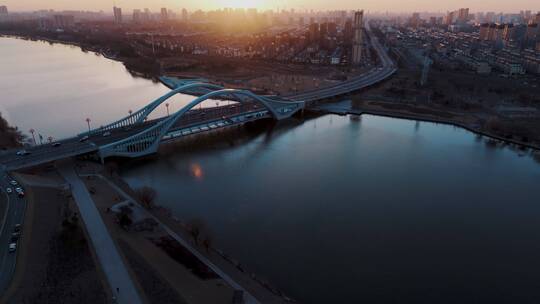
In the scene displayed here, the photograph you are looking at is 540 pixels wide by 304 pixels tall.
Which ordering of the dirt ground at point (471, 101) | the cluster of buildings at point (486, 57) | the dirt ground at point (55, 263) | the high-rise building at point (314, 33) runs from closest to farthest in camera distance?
1. the dirt ground at point (55, 263)
2. the dirt ground at point (471, 101)
3. the cluster of buildings at point (486, 57)
4. the high-rise building at point (314, 33)

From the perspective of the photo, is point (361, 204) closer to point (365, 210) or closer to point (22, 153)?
point (365, 210)

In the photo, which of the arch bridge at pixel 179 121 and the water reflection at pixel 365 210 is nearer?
the water reflection at pixel 365 210

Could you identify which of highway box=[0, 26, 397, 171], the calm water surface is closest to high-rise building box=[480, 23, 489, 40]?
highway box=[0, 26, 397, 171]

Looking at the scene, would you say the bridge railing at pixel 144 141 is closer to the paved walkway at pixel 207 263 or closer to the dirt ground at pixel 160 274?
the paved walkway at pixel 207 263

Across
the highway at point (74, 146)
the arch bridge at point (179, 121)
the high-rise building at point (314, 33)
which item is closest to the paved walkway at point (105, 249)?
the highway at point (74, 146)

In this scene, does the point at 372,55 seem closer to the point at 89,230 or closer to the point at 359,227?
the point at 359,227

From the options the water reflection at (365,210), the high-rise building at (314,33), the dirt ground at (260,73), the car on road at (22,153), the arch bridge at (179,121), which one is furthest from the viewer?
the high-rise building at (314,33)

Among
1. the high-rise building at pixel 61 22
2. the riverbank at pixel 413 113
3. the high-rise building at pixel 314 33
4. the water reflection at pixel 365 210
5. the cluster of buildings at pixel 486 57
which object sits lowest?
the water reflection at pixel 365 210

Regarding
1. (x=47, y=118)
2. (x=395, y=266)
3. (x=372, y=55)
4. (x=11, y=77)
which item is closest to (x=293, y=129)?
(x=395, y=266)
